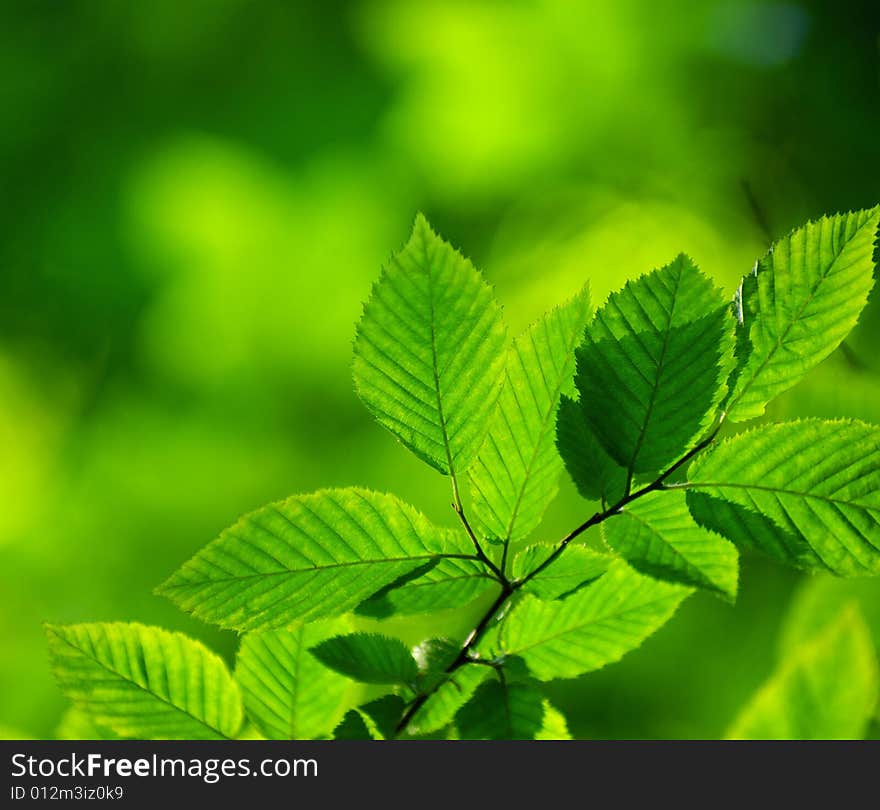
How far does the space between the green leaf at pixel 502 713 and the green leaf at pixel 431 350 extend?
0.59ft

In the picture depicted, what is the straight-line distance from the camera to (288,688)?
72 centimetres

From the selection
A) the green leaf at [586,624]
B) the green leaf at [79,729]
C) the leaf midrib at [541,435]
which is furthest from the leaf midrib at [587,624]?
the green leaf at [79,729]

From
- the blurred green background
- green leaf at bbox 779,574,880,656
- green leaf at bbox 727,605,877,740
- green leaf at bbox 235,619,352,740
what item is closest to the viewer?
green leaf at bbox 727,605,877,740

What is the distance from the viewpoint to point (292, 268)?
8.07ft

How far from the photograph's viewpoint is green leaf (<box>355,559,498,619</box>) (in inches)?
22.2

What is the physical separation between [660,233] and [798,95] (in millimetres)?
620

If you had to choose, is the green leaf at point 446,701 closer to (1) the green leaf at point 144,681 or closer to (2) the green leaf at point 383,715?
(2) the green leaf at point 383,715

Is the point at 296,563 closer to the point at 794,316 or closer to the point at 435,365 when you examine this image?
the point at 435,365

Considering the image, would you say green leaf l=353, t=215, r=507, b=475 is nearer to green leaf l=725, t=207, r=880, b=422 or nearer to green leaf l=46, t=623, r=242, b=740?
green leaf l=725, t=207, r=880, b=422

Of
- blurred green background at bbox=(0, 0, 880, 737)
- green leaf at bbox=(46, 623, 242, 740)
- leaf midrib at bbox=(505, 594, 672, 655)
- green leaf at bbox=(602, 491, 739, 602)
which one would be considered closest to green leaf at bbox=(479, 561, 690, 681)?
leaf midrib at bbox=(505, 594, 672, 655)

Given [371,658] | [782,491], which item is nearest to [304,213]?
[371,658]

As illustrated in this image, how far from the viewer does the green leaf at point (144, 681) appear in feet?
2.21
